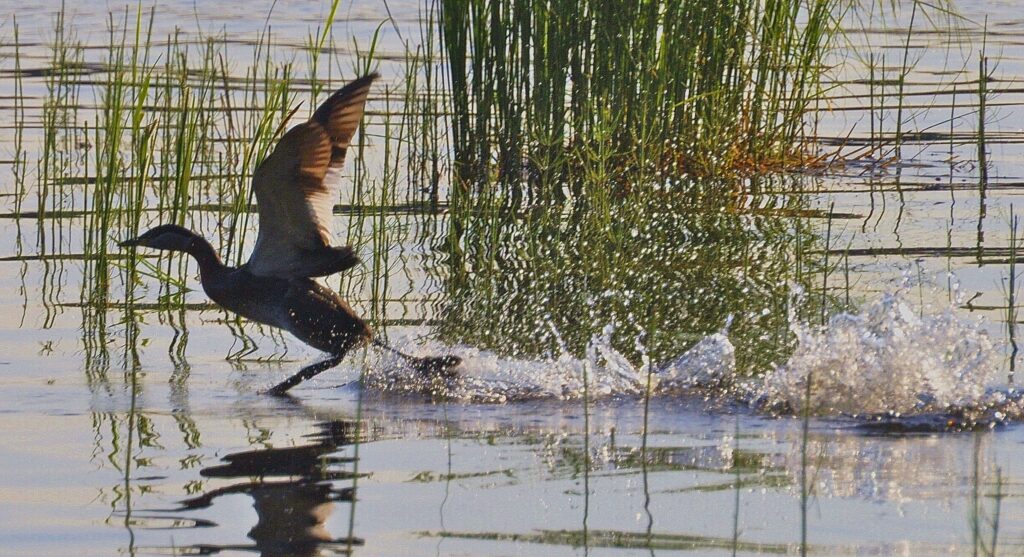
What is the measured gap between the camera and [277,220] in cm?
627

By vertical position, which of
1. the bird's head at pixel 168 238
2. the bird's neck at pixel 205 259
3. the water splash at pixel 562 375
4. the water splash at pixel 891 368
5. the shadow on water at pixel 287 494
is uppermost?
the bird's head at pixel 168 238

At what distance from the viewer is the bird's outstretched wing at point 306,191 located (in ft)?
19.9

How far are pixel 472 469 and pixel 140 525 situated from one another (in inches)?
38.3

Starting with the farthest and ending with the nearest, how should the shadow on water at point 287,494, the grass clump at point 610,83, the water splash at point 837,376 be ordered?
the grass clump at point 610,83, the water splash at point 837,376, the shadow on water at point 287,494

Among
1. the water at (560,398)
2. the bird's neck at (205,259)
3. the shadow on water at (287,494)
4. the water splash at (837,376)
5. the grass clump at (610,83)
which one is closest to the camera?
the shadow on water at (287,494)

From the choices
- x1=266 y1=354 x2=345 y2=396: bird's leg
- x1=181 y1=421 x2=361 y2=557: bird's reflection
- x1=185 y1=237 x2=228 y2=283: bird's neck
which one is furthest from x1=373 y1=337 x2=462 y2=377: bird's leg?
x1=185 y1=237 x2=228 y2=283: bird's neck

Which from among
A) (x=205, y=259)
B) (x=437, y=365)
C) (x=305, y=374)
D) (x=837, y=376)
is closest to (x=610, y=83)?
(x=205, y=259)

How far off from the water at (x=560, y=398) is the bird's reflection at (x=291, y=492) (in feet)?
0.04

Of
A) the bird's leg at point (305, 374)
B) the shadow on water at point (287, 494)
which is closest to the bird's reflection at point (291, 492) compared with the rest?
the shadow on water at point (287, 494)

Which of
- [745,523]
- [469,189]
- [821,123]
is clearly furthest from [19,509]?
[821,123]

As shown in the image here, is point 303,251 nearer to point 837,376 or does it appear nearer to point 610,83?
point 837,376

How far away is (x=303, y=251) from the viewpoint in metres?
6.43

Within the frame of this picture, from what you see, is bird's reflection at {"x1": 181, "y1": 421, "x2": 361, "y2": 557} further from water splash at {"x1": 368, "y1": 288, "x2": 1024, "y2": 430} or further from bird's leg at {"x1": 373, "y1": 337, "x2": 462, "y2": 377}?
water splash at {"x1": 368, "y1": 288, "x2": 1024, "y2": 430}

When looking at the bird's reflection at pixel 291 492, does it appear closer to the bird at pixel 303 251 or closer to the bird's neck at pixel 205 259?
the bird at pixel 303 251
